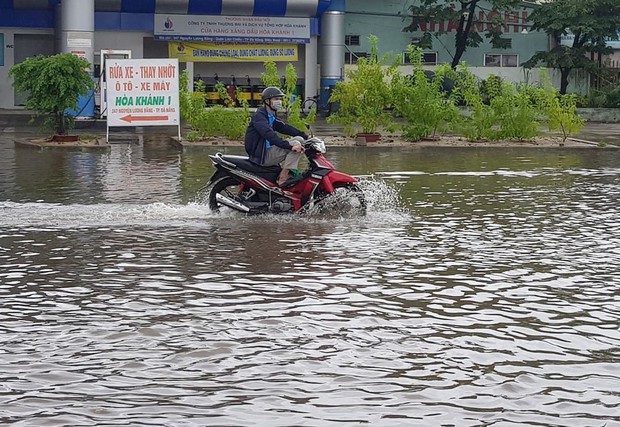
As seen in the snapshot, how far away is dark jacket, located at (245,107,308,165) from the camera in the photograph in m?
14.1

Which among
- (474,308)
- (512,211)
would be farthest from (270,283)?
(512,211)

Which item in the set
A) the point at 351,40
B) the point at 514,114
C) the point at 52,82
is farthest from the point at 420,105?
the point at 351,40

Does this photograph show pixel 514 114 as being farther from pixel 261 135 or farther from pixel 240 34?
pixel 240 34

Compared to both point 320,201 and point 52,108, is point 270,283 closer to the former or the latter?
point 320,201

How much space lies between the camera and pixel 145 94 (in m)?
28.5

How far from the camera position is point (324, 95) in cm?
4431

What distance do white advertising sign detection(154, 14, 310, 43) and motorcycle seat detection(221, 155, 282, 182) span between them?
93.4ft

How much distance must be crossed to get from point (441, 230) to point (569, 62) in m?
32.8

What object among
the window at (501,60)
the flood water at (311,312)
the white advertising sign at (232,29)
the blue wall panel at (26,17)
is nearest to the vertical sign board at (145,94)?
Answer: the flood water at (311,312)

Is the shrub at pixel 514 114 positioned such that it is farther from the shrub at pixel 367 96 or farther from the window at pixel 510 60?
the window at pixel 510 60

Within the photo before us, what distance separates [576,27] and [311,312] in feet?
121

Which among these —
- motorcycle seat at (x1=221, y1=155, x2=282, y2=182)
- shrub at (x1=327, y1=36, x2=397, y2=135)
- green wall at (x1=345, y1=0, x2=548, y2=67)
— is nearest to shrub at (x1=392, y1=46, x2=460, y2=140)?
shrub at (x1=327, y1=36, x2=397, y2=135)

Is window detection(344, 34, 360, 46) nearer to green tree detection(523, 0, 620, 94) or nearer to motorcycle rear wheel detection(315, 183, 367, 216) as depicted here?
green tree detection(523, 0, 620, 94)

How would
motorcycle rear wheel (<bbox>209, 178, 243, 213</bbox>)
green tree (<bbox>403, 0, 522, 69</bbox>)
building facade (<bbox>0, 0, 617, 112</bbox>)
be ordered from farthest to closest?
green tree (<bbox>403, 0, 522, 69</bbox>) → building facade (<bbox>0, 0, 617, 112</bbox>) → motorcycle rear wheel (<bbox>209, 178, 243, 213</bbox>)
